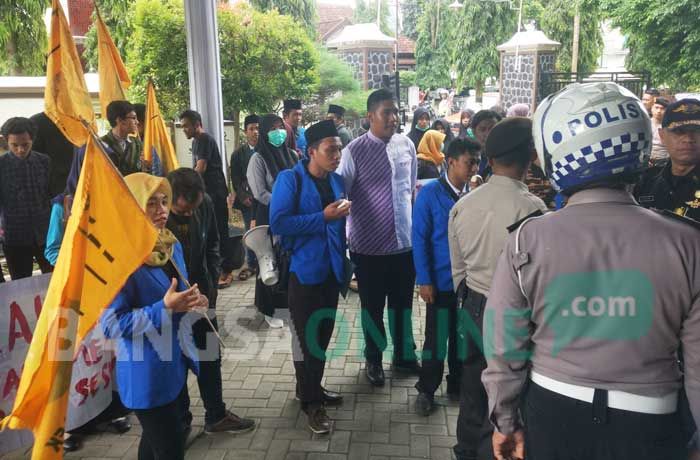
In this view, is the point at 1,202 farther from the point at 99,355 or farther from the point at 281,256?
the point at 281,256

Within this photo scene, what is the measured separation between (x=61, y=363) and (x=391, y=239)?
246 cm

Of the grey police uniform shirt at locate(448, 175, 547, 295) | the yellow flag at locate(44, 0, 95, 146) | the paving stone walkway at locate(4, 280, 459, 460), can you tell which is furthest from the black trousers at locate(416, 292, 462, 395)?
the yellow flag at locate(44, 0, 95, 146)

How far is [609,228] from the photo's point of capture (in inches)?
66.4

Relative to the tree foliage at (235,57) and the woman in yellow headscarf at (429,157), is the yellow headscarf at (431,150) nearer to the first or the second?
the woman in yellow headscarf at (429,157)

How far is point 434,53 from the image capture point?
42.5m

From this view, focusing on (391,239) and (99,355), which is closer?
(99,355)

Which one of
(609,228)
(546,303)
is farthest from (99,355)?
(609,228)

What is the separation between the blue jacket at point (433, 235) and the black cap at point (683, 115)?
4.91 feet

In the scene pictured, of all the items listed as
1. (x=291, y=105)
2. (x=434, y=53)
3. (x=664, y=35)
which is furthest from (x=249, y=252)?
(x=434, y=53)

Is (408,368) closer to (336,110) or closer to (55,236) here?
(55,236)

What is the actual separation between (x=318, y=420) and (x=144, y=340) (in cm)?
159

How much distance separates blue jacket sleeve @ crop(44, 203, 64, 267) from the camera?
3.57 metres

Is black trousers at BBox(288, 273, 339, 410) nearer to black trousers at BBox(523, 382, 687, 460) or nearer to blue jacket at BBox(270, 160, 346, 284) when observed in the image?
blue jacket at BBox(270, 160, 346, 284)

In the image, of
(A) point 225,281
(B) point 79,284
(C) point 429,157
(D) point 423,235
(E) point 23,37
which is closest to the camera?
(B) point 79,284
